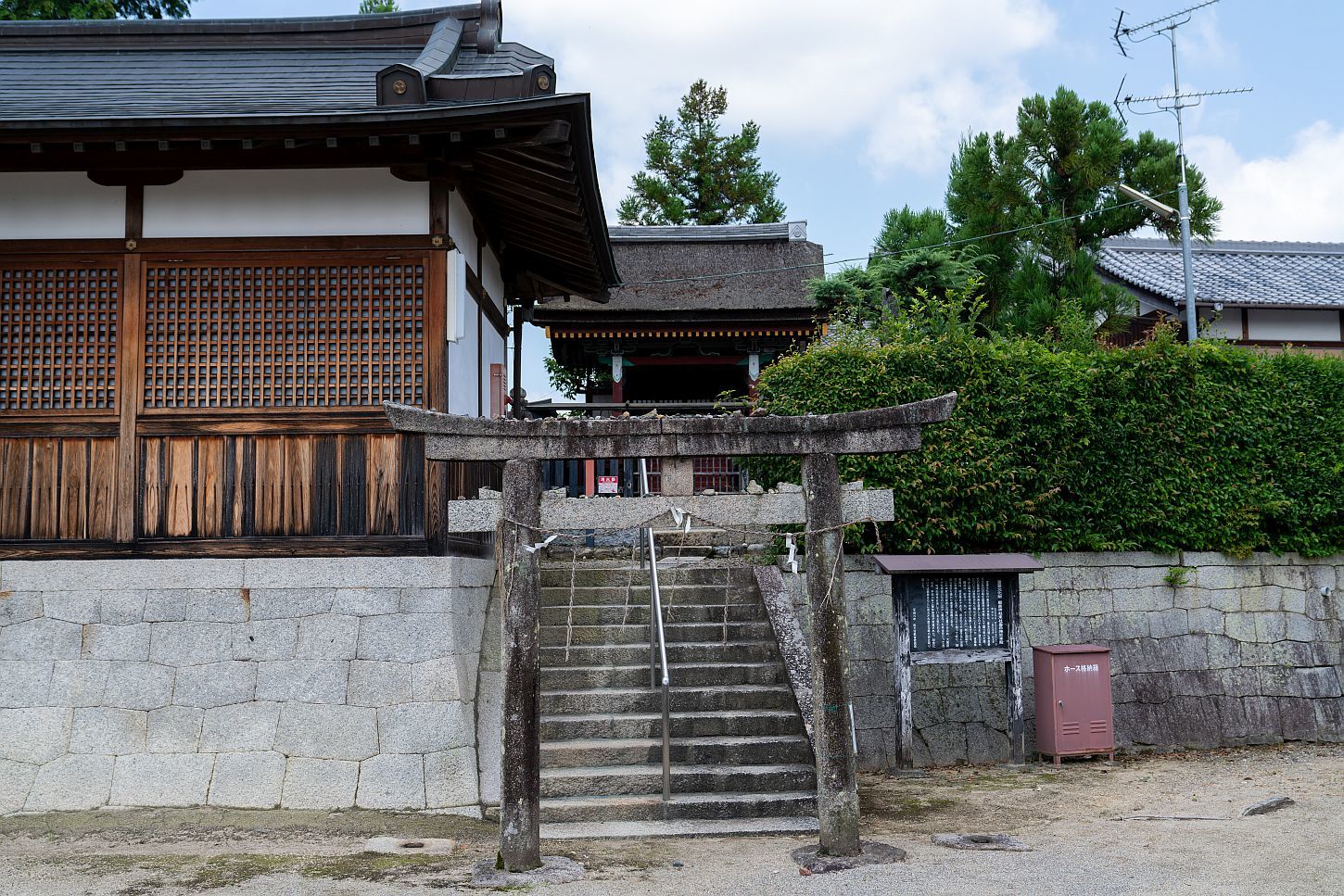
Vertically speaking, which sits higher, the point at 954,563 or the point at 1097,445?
the point at 1097,445

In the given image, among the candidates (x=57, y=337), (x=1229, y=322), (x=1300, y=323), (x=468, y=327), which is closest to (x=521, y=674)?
(x=468, y=327)

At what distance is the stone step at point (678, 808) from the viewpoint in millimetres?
7379

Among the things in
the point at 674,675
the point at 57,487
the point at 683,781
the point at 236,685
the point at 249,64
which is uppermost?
the point at 249,64

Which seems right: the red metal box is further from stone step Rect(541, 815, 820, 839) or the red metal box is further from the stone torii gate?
the stone torii gate

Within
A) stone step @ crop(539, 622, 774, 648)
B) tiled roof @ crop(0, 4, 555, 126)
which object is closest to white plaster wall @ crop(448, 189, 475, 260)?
tiled roof @ crop(0, 4, 555, 126)

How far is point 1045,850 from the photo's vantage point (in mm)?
6711

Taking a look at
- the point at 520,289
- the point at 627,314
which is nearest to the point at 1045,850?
the point at 520,289

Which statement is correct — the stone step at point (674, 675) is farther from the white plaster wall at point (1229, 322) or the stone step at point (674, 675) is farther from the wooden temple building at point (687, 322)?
the white plaster wall at point (1229, 322)

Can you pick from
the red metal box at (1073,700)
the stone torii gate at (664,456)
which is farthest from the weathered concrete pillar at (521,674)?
the red metal box at (1073,700)

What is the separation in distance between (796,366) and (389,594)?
4564 millimetres

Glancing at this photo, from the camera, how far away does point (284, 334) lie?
820cm

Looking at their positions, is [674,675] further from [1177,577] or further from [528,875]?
[1177,577]

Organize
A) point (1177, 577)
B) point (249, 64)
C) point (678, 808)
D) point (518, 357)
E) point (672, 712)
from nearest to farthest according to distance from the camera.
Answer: point (678, 808), point (672, 712), point (249, 64), point (1177, 577), point (518, 357)

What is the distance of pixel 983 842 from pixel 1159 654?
4.50 metres
